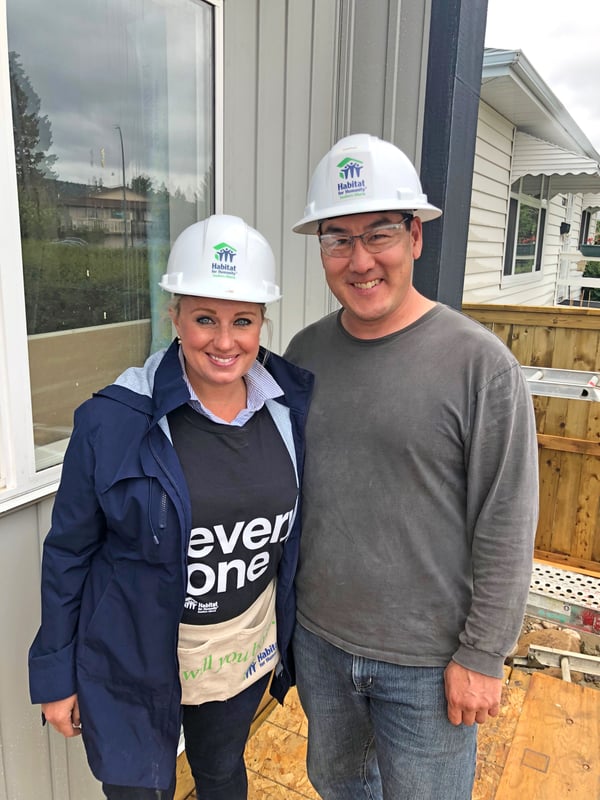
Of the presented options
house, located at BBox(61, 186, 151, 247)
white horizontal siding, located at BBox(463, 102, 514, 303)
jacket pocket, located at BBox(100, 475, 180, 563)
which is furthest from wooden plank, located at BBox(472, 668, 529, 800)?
white horizontal siding, located at BBox(463, 102, 514, 303)

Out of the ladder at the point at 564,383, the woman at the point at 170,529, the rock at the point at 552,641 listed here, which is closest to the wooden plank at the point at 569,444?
the ladder at the point at 564,383

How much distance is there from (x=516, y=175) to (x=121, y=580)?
751 centimetres

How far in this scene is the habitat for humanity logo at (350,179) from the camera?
1354 mm

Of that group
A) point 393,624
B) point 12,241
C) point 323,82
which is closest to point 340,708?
→ point 393,624

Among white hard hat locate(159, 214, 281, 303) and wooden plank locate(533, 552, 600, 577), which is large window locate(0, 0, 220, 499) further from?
wooden plank locate(533, 552, 600, 577)

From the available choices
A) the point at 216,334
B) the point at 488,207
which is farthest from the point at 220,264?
the point at 488,207

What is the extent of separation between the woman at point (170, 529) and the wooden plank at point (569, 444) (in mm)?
3679

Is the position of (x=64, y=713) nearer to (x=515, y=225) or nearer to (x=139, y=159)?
(x=139, y=159)

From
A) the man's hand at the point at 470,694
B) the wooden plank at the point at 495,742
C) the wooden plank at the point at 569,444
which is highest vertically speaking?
the man's hand at the point at 470,694

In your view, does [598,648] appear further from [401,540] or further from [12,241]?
[12,241]

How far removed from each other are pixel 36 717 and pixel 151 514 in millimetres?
859

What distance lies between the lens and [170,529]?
126 centimetres

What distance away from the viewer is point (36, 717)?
5.44 ft

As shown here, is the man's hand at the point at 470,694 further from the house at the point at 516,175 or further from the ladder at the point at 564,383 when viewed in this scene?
the house at the point at 516,175
